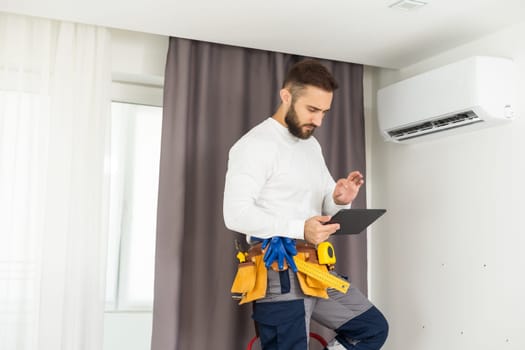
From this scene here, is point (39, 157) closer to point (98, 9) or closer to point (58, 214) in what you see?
point (58, 214)

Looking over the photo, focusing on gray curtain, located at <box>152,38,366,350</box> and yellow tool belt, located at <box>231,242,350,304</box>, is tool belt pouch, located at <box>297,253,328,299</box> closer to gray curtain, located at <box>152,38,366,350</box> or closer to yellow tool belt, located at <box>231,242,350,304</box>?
yellow tool belt, located at <box>231,242,350,304</box>

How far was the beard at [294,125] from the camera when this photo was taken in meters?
2.83

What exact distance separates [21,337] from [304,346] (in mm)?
1302

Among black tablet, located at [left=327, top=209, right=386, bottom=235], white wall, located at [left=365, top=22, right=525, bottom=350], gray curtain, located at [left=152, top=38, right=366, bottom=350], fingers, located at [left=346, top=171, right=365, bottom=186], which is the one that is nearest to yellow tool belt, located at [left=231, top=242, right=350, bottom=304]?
black tablet, located at [left=327, top=209, right=386, bottom=235]

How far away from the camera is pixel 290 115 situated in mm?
2838

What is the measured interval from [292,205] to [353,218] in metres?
0.27

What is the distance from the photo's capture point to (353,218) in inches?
107

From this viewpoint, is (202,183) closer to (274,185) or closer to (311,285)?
(274,185)

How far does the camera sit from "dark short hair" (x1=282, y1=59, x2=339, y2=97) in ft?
9.23

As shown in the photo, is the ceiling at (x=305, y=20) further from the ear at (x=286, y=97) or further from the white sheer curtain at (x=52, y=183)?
the ear at (x=286, y=97)

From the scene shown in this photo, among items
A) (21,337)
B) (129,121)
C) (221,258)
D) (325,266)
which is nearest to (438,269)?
(325,266)

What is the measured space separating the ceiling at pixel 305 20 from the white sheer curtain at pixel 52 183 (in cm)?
18

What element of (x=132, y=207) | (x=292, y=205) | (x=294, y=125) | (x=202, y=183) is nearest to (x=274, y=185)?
(x=292, y=205)

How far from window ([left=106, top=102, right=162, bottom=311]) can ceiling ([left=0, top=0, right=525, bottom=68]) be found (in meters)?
0.59
